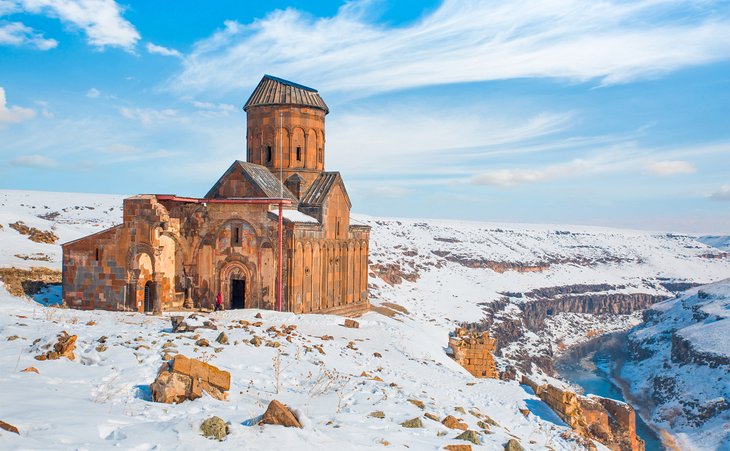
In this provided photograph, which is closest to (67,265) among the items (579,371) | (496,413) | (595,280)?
(496,413)

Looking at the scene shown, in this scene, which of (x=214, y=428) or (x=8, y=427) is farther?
(x=214, y=428)

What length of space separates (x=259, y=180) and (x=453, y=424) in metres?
18.2

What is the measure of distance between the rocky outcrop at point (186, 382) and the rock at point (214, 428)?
61.8 inches

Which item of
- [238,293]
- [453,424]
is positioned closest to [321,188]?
[238,293]

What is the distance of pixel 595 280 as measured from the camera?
132m

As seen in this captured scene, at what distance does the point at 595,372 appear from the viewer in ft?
245

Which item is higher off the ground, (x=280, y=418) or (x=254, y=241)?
(x=254, y=241)

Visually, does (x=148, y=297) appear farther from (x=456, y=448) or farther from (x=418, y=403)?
(x=456, y=448)

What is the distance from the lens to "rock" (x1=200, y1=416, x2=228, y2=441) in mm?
7129

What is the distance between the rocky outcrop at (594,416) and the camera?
15031 mm

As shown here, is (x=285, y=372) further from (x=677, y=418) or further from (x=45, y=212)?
(x=45, y=212)

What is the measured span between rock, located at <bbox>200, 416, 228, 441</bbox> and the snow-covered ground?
47.3m

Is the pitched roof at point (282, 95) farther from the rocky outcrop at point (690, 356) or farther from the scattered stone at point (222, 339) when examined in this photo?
the rocky outcrop at point (690, 356)

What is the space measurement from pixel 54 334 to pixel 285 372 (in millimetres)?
4937
